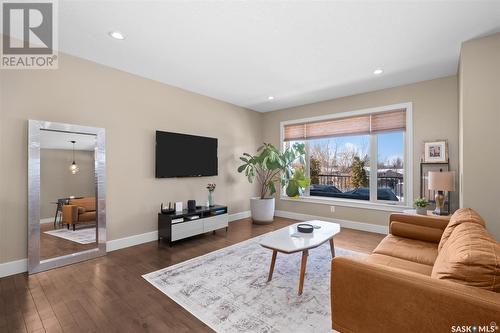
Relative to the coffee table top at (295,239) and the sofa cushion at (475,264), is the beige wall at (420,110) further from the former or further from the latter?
the sofa cushion at (475,264)

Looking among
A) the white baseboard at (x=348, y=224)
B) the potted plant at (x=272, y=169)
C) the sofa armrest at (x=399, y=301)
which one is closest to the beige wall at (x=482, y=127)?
the white baseboard at (x=348, y=224)

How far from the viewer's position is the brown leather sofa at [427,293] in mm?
1082

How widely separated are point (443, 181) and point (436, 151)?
863 mm

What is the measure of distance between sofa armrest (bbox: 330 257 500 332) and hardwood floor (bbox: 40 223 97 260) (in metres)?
3.36

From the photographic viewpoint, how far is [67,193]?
3.08m

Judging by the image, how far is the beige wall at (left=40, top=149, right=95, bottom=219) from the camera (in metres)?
2.86

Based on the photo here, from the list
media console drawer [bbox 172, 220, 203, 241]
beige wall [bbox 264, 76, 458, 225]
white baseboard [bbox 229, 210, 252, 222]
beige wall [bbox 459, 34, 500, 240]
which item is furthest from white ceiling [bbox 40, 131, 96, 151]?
beige wall [bbox 459, 34, 500, 240]

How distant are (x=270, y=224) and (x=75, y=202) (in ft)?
11.7

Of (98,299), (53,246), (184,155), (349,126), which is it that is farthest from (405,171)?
(53,246)

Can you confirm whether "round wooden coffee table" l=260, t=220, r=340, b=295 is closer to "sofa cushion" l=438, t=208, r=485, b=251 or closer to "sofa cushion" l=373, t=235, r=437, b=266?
"sofa cushion" l=373, t=235, r=437, b=266

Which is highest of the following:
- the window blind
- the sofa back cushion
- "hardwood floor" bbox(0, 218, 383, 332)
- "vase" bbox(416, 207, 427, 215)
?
the window blind

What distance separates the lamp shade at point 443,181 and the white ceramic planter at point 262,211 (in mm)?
2973

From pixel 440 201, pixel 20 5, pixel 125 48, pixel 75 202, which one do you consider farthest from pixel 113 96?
pixel 440 201

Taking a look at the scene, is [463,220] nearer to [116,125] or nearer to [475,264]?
[475,264]
